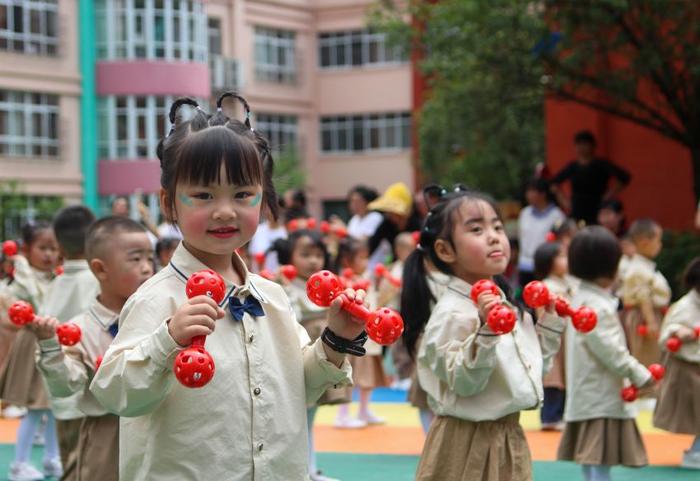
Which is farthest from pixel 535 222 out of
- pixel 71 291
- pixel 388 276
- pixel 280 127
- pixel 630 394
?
pixel 280 127

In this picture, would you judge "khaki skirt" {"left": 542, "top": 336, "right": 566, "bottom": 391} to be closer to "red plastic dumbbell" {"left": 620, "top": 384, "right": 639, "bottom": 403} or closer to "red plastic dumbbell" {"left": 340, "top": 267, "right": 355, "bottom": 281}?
"red plastic dumbbell" {"left": 340, "top": 267, "right": 355, "bottom": 281}

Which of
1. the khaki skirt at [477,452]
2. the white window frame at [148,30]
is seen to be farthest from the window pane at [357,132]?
the khaki skirt at [477,452]

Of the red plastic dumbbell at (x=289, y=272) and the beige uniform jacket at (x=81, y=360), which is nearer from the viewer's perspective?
the beige uniform jacket at (x=81, y=360)

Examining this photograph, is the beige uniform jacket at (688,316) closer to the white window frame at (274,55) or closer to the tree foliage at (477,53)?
the tree foliage at (477,53)

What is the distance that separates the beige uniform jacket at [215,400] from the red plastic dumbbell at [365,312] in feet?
0.79

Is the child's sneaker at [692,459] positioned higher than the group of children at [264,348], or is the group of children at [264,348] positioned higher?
the group of children at [264,348]

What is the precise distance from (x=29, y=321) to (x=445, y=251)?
1.66m

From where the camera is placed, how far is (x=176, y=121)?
142 inches

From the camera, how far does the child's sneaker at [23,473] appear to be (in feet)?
23.4

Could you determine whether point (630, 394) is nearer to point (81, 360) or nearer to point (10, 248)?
point (81, 360)

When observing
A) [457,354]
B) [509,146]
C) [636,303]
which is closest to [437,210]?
[457,354]

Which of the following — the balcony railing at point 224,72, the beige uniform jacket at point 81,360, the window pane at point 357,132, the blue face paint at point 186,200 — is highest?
the balcony railing at point 224,72

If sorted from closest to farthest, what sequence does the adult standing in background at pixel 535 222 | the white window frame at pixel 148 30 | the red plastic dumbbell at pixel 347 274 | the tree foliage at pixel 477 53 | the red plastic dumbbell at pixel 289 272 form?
the red plastic dumbbell at pixel 289 272
the red plastic dumbbell at pixel 347 274
the adult standing in background at pixel 535 222
the tree foliage at pixel 477 53
the white window frame at pixel 148 30

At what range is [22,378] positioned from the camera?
7.79 m
